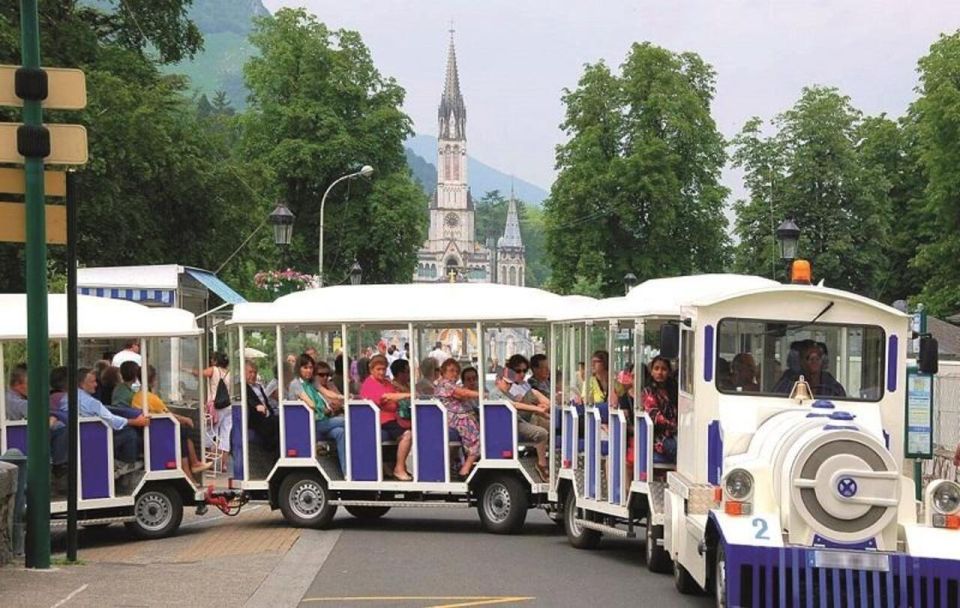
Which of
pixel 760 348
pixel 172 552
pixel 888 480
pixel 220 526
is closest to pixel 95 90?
pixel 220 526

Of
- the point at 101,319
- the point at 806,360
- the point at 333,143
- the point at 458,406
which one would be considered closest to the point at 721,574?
the point at 806,360

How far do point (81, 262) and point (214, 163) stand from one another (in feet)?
14.2

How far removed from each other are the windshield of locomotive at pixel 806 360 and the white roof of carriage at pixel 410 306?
5.76 m

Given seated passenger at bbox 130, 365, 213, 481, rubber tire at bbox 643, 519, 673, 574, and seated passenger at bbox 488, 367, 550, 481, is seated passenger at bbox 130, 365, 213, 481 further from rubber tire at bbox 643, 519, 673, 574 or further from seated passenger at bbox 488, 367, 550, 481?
rubber tire at bbox 643, 519, 673, 574

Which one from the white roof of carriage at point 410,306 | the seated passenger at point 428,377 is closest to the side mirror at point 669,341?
the white roof of carriage at point 410,306

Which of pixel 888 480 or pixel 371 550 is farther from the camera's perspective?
pixel 371 550

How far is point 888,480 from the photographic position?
11984 millimetres

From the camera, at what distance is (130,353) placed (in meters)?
19.7

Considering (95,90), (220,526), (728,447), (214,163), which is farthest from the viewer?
(214,163)

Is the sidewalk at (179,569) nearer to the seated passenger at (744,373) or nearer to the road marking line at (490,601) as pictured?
the road marking line at (490,601)

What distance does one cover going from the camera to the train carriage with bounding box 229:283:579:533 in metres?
19.9

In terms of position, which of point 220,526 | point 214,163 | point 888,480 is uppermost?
point 214,163

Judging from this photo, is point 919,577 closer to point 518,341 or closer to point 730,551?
point 730,551

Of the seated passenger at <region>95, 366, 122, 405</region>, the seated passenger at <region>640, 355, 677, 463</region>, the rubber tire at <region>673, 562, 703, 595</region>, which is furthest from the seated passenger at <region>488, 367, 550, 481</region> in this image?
the rubber tire at <region>673, 562, 703, 595</region>
